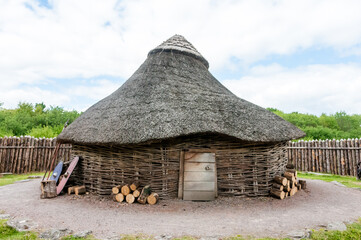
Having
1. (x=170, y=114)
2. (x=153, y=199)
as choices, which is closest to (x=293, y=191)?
(x=153, y=199)

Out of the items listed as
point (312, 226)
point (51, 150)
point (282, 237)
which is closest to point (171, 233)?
point (282, 237)

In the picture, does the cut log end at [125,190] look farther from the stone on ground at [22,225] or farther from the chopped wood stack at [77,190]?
the stone on ground at [22,225]

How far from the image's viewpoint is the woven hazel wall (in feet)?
19.9

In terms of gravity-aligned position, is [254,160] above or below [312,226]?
above

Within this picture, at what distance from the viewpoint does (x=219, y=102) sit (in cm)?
721

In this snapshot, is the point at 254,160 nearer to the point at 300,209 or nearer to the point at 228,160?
the point at 228,160

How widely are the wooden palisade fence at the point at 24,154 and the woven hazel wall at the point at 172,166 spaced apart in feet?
23.4

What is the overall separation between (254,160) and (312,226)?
2.41 metres

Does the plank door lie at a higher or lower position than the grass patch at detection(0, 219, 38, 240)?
higher

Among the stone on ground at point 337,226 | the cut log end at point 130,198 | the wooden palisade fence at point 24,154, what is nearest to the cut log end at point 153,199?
the cut log end at point 130,198

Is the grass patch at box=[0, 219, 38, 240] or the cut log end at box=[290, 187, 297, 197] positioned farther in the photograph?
the cut log end at box=[290, 187, 297, 197]

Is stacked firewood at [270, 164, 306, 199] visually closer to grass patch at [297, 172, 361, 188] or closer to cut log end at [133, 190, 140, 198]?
grass patch at [297, 172, 361, 188]

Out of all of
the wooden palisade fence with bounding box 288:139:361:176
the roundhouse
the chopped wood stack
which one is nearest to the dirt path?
the chopped wood stack

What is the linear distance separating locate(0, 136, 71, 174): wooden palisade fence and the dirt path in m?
6.33
